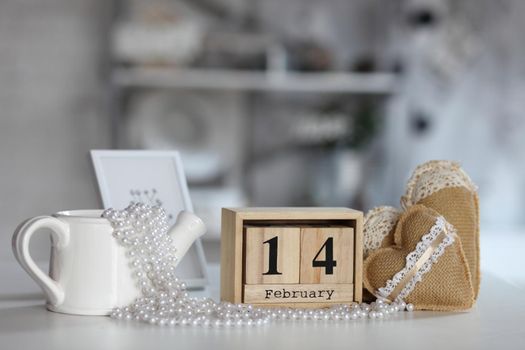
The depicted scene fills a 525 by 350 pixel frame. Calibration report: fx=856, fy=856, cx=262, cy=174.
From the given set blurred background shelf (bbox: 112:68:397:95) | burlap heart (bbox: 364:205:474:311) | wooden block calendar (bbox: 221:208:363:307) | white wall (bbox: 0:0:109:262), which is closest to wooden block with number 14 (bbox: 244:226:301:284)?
wooden block calendar (bbox: 221:208:363:307)

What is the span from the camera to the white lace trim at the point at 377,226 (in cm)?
103

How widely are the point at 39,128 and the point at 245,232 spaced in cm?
266

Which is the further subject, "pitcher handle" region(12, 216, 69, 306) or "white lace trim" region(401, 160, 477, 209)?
"white lace trim" region(401, 160, 477, 209)

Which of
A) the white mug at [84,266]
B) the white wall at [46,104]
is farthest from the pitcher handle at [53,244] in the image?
the white wall at [46,104]

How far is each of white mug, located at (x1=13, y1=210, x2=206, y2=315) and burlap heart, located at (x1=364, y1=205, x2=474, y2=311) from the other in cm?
29

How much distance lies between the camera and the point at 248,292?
96 cm

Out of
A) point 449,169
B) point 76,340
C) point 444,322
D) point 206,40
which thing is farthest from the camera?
point 206,40

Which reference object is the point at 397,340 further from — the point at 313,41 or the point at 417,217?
the point at 313,41

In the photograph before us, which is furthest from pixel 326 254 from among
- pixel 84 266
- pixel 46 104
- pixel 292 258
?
pixel 46 104

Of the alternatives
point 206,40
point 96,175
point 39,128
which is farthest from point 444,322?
point 39,128

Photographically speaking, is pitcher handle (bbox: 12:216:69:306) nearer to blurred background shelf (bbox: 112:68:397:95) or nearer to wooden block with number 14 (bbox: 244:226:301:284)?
wooden block with number 14 (bbox: 244:226:301:284)

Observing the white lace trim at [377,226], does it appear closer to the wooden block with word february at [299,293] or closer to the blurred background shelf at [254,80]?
the wooden block with word february at [299,293]

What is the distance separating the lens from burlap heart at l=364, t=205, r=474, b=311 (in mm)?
980

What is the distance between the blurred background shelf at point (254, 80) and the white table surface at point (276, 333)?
7.61 ft
